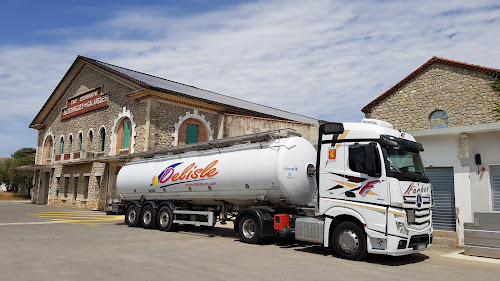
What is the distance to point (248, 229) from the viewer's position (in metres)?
11.3

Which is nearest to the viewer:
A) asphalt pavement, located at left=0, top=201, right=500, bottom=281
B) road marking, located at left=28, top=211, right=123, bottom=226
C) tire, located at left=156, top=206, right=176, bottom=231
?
asphalt pavement, located at left=0, top=201, right=500, bottom=281

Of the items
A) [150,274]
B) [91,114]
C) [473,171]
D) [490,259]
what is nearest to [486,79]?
[473,171]

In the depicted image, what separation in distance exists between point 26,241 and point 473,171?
13.0 metres

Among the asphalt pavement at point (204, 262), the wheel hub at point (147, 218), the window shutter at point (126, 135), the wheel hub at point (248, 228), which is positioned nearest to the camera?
the asphalt pavement at point (204, 262)

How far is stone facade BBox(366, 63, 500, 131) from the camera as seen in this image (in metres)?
20.3

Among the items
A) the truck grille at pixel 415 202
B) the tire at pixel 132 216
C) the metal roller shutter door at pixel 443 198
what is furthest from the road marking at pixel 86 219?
the metal roller shutter door at pixel 443 198

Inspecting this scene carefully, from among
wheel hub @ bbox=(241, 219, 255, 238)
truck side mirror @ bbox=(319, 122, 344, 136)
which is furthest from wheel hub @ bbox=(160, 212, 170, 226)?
truck side mirror @ bbox=(319, 122, 344, 136)

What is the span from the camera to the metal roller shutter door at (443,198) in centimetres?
1142

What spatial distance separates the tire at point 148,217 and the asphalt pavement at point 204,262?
315cm

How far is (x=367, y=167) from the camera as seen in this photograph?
328 inches

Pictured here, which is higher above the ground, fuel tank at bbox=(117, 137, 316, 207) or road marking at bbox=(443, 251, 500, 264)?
fuel tank at bbox=(117, 137, 316, 207)

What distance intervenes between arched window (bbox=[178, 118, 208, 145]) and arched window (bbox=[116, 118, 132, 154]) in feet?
11.0

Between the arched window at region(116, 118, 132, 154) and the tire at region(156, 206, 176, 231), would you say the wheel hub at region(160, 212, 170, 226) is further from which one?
the arched window at region(116, 118, 132, 154)

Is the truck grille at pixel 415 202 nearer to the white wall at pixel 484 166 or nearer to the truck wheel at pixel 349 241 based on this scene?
the truck wheel at pixel 349 241
